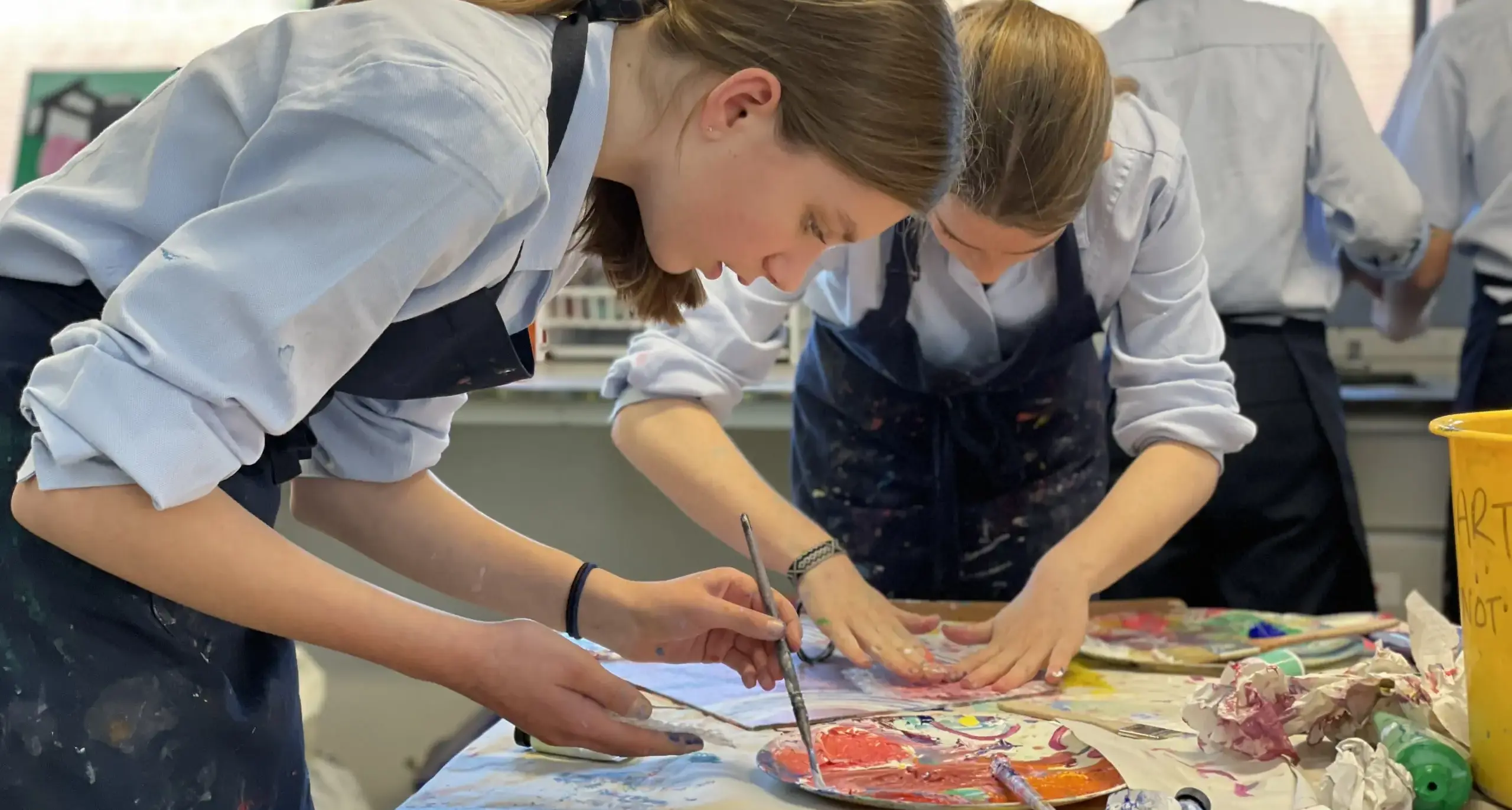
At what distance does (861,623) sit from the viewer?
3.87ft

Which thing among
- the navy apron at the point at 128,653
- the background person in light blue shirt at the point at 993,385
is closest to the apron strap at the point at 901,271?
the background person in light blue shirt at the point at 993,385

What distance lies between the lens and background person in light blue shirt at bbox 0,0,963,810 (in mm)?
609

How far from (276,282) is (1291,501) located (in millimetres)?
1782

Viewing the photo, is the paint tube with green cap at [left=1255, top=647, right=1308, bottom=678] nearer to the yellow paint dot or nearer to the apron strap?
the yellow paint dot

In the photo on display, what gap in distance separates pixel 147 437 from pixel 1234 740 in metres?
0.74

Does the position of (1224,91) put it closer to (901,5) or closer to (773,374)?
(773,374)

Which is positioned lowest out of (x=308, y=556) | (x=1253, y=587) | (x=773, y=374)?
(x=1253, y=587)

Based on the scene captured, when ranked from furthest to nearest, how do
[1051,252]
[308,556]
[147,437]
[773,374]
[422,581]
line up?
[773,374] < [1051,252] < [422,581] < [308,556] < [147,437]

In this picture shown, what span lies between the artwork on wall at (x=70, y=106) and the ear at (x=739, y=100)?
2.23m

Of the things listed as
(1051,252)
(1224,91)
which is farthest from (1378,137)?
(1051,252)

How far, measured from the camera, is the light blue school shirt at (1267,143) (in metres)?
2.01

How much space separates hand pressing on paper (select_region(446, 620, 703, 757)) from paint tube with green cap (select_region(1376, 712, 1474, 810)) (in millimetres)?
496

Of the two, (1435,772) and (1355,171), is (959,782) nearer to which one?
(1435,772)

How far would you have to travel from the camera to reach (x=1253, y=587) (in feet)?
6.62
